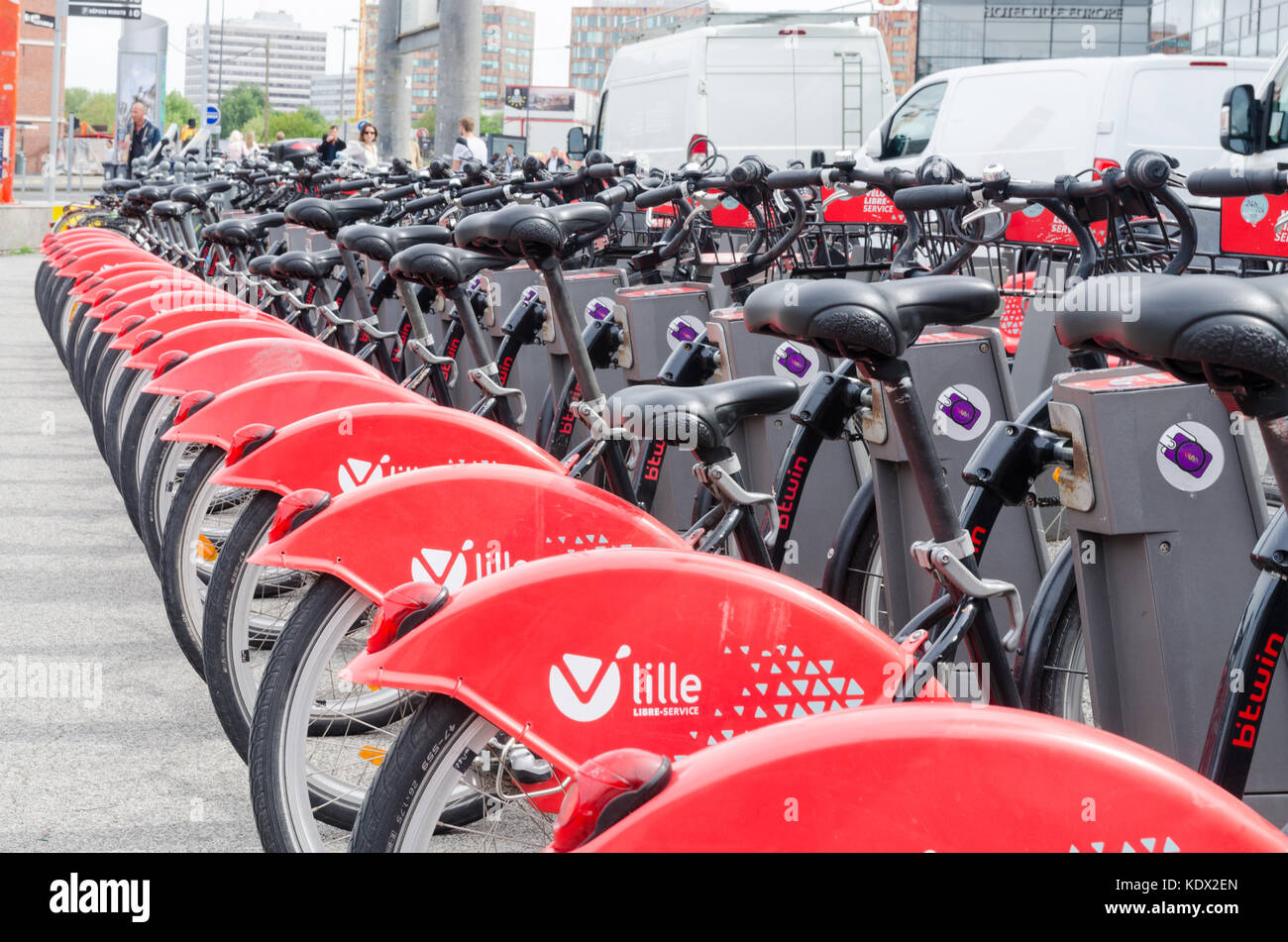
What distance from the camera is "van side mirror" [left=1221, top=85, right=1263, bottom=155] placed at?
20.3 feet

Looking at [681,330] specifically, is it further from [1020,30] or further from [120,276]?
[1020,30]

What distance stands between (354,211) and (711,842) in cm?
438

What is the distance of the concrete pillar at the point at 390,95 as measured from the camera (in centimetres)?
1706

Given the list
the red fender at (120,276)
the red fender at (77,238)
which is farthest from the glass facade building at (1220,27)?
the red fender at (120,276)

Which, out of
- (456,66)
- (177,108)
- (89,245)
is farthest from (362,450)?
(177,108)

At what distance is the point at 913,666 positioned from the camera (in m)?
2.04

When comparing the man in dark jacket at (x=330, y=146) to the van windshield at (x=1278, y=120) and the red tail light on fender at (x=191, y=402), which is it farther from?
the red tail light on fender at (x=191, y=402)

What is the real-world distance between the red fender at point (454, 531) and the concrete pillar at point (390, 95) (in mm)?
14917

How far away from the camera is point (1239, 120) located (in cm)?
621

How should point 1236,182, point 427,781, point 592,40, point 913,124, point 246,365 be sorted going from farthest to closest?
point 592,40
point 913,124
point 246,365
point 1236,182
point 427,781

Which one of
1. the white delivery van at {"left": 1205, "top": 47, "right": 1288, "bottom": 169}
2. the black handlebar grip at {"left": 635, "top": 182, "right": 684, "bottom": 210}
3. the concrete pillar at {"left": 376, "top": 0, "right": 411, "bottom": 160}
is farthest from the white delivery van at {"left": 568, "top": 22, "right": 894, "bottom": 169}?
the black handlebar grip at {"left": 635, "top": 182, "right": 684, "bottom": 210}

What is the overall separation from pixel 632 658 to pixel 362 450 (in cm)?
117

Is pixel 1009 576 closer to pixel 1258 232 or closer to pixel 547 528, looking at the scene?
pixel 547 528
